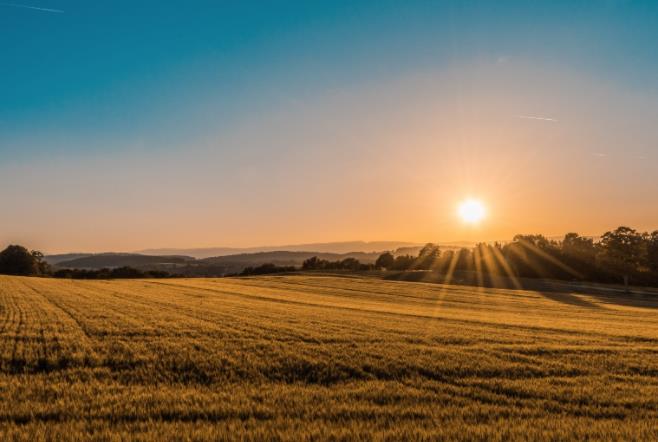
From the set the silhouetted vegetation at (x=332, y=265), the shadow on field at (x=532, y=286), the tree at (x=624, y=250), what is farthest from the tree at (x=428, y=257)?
the tree at (x=624, y=250)

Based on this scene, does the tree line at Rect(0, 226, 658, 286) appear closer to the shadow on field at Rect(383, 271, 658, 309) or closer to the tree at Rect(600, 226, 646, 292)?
the tree at Rect(600, 226, 646, 292)

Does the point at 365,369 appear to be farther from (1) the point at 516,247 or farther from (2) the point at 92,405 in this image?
(1) the point at 516,247

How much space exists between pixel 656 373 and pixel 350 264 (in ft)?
363

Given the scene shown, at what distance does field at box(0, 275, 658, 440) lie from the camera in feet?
25.4

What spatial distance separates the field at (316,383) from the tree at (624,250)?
85927 millimetres

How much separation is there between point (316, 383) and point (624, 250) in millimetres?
101657

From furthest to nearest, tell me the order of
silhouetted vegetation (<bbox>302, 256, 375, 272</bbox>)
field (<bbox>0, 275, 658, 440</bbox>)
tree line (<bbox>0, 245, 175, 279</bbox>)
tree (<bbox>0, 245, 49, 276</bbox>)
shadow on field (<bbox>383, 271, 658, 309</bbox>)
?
1. silhouetted vegetation (<bbox>302, 256, 375, 272</bbox>)
2. tree (<bbox>0, 245, 49, 276</bbox>)
3. tree line (<bbox>0, 245, 175, 279</bbox>)
4. shadow on field (<bbox>383, 271, 658, 309</bbox>)
5. field (<bbox>0, 275, 658, 440</bbox>)

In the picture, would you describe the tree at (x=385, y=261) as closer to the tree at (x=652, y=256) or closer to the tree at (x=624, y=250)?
the tree at (x=624, y=250)

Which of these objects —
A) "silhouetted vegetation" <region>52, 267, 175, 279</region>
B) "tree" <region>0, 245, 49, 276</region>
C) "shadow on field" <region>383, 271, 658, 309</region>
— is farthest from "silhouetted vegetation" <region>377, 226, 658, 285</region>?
"tree" <region>0, 245, 49, 276</region>

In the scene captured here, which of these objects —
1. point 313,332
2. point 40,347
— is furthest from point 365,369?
point 40,347

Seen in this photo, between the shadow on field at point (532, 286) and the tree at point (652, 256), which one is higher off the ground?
the tree at point (652, 256)

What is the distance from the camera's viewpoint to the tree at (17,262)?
366 ft

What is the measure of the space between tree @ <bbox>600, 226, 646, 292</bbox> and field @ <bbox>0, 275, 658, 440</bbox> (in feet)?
282

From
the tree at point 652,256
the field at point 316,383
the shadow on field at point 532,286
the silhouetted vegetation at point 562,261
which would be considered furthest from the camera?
the tree at point 652,256
